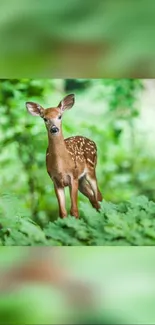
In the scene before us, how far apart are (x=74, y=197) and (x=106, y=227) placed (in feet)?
0.52

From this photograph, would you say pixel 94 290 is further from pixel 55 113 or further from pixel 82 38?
pixel 82 38

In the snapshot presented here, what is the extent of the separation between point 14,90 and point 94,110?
0.30m

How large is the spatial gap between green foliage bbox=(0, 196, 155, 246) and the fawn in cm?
3

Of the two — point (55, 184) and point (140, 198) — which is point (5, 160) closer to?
point (55, 184)

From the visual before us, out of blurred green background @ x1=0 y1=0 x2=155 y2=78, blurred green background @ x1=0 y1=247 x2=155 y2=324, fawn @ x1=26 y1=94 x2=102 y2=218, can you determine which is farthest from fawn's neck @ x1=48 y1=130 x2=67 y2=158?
blurred green background @ x1=0 y1=247 x2=155 y2=324

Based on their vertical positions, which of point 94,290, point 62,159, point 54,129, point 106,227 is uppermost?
point 54,129

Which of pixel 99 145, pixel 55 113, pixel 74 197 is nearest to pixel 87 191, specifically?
pixel 74 197

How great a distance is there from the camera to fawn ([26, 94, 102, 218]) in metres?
2.32

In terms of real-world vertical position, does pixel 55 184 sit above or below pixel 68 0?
below

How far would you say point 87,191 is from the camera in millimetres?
2324

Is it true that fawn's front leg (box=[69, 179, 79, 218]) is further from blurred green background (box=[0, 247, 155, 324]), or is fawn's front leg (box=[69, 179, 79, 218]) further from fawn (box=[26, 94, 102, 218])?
blurred green background (box=[0, 247, 155, 324])

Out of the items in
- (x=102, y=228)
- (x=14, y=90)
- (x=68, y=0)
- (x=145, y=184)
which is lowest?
(x=102, y=228)

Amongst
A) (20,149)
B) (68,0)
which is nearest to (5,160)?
(20,149)

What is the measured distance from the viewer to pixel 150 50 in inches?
92.2
